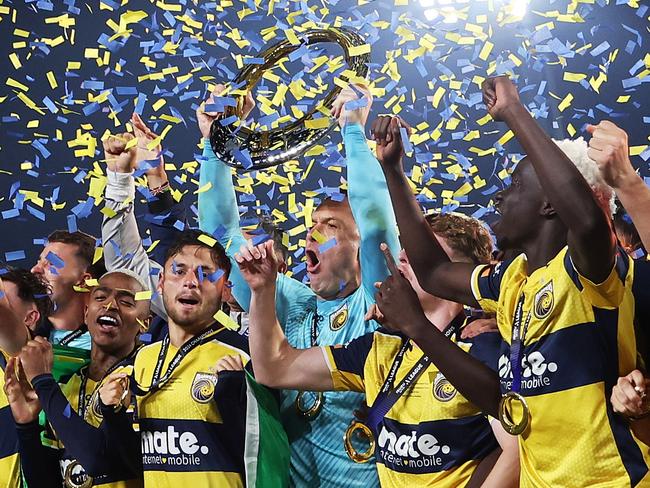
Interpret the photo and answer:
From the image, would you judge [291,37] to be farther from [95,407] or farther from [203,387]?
[95,407]

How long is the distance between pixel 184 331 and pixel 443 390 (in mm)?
911

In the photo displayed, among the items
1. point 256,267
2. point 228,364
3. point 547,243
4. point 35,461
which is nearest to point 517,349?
point 547,243

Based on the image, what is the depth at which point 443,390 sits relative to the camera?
2260 millimetres

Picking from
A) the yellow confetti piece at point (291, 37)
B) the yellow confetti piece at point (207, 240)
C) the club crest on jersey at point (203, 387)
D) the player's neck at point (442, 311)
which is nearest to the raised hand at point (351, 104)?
the yellow confetti piece at point (291, 37)

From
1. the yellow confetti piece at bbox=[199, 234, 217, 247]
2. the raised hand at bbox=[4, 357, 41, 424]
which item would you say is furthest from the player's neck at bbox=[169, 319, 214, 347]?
the raised hand at bbox=[4, 357, 41, 424]

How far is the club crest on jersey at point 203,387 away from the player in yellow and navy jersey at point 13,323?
0.85 m

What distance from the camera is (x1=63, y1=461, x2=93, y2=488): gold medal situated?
2.89 metres

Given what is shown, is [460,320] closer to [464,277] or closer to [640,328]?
[464,277]

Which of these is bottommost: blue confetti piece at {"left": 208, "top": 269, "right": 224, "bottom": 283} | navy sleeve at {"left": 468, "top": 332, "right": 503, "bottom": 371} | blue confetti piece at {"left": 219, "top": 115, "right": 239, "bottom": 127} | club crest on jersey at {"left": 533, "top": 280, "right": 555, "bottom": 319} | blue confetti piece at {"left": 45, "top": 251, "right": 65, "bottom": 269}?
blue confetti piece at {"left": 45, "top": 251, "right": 65, "bottom": 269}

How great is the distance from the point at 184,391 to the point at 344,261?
2.16ft

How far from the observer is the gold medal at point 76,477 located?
2893 mm

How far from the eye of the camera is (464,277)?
2299 mm

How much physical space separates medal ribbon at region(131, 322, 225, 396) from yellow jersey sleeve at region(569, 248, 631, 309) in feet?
4.31

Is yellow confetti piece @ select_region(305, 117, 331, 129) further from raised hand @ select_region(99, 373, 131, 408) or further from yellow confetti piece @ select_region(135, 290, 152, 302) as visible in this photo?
raised hand @ select_region(99, 373, 131, 408)
